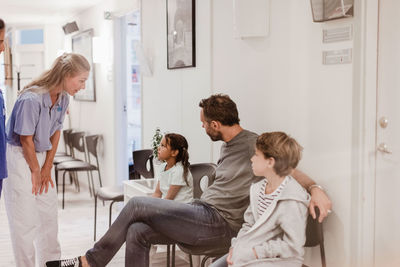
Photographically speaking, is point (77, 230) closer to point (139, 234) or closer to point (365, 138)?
point (139, 234)

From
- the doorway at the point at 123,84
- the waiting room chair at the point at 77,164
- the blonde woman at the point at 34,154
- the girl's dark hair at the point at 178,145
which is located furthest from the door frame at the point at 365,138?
the waiting room chair at the point at 77,164

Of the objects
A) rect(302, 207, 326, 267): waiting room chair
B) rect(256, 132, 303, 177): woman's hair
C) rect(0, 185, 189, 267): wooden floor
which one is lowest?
rect(0, 185, 189, 267): wooden floor

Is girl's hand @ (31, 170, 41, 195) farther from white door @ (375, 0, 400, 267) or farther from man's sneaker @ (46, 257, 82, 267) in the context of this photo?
white door @ (375, 0, 400, 267)

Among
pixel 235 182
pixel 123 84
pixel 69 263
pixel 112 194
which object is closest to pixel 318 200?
pixel 235 182

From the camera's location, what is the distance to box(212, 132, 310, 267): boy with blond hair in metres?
2.12

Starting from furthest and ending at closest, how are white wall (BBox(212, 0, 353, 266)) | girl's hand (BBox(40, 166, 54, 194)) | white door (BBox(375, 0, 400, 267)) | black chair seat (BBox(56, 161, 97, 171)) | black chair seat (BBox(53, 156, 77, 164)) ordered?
black chair seat (BBox(53, 156, 77, 164))
black chair seat (BBox(56, 161, 97, 171))
girl's hand (BBox(40, 166, 54, 194))
white wall (BBox(212, 0, 353, 266))
white door (BBox(375, 0, 400, 267))

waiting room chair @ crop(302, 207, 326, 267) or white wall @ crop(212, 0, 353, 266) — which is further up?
white wall @ crop(212, 0, 353, 266)

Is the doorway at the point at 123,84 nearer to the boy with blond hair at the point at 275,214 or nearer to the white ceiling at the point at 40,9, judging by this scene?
the white ceiling at the point at 40,9

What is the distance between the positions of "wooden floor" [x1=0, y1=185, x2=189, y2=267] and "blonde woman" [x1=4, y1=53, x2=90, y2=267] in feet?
2.99

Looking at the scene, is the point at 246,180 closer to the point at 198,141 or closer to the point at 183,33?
the point at 198,141

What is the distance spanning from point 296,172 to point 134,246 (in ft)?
3.03

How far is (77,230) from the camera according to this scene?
4.85 metres

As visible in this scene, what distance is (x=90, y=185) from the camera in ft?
22.6

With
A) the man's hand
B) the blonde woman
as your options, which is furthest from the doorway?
the man's hand
